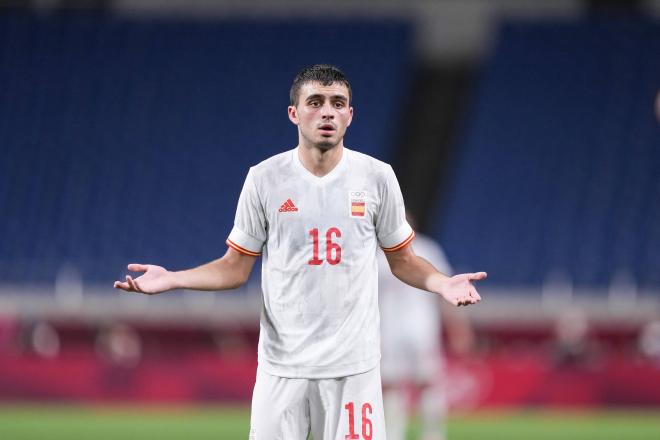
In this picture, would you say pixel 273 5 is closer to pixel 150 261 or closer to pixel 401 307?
pixel 150 261

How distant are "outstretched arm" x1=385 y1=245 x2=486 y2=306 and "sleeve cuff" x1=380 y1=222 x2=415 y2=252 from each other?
0.03 metres

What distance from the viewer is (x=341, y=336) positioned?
5.72 metres

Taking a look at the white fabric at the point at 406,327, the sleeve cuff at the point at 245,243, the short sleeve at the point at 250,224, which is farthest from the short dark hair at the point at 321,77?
the white fabric at the point at 406,327

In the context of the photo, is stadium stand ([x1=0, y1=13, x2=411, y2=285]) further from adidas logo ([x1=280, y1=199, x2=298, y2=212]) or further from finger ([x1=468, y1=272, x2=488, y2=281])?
finger ([x1=468, y1=272, x2=488, y2=281])

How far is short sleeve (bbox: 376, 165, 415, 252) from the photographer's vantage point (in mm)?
5910

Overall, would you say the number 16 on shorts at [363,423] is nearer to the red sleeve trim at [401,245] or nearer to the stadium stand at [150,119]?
the red sleeve trim at [401,245]

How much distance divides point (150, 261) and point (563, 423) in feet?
30.8

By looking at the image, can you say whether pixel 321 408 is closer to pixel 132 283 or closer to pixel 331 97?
pixel 132 283

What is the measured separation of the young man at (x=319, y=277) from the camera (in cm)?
570

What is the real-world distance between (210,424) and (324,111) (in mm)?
10472

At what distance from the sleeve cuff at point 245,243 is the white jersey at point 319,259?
0.8 inches

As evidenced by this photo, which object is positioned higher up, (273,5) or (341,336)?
(273,5)

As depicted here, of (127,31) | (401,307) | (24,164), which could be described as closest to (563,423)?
(401,307)

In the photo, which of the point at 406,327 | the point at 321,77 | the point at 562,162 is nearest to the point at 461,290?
the point at 321,77
